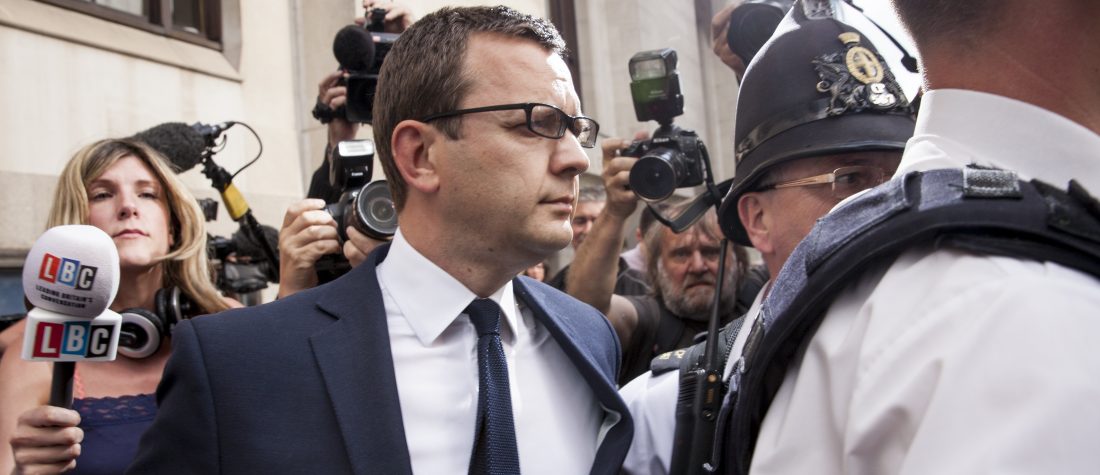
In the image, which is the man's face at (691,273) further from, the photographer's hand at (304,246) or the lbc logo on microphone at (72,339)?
the lbc logo on microphone at (72,339)

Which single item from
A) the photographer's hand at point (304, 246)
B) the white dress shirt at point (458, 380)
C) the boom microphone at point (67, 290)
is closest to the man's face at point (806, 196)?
the white dress shirt at point (458, 380)

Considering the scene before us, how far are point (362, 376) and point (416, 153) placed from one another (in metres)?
0.52

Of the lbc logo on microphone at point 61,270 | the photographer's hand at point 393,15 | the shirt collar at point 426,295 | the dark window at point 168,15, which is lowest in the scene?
the shirt collar at point 426,295

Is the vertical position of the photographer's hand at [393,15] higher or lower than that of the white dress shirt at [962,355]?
higher

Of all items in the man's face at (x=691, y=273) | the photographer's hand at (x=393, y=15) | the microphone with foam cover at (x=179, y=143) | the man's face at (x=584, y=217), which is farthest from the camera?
the man's face at (x=584, y=217)

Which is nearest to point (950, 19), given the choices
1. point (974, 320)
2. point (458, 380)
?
point (974, 320)

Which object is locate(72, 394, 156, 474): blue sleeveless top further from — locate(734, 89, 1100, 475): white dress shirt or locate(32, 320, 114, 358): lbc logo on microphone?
locate(734, 89, 1100, 475): white dress shirt

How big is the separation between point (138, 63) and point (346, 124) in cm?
293

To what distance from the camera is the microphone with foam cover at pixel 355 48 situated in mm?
2791

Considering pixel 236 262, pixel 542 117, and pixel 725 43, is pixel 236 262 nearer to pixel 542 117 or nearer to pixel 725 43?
pixel 725 43

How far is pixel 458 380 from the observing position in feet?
5.71

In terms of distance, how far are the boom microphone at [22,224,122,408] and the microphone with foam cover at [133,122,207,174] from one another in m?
1.86

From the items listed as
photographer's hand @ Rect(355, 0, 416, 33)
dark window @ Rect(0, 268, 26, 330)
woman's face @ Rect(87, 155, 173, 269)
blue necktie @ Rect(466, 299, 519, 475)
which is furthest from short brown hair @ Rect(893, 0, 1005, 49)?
dark window @ Rect(0, 268, 26, 330)

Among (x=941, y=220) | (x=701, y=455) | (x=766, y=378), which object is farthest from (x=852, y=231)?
(x=701, y=455)
